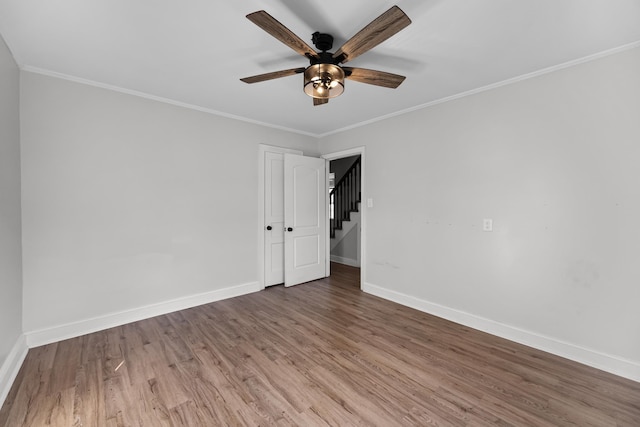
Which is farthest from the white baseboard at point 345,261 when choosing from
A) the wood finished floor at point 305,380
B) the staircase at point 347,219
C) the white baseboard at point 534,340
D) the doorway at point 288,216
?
the wood finished floor at point 305,380

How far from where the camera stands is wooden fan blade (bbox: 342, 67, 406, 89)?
76.5 inches

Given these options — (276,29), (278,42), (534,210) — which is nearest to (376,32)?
(276,29)

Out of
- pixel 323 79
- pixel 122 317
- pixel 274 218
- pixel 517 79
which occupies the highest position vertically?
pixel 517 79

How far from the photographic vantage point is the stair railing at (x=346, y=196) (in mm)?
5918

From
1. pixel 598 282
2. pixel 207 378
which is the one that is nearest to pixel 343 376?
pixel 207 378

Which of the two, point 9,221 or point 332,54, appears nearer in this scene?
point 332,54

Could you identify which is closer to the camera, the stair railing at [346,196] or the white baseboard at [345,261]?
the white baseboard at [345,261]

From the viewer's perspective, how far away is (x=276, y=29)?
147cm

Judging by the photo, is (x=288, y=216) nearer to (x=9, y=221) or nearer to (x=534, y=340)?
(x=9, y=221)

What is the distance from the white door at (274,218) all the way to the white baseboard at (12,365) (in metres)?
2.46

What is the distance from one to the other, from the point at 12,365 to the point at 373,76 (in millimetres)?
3503

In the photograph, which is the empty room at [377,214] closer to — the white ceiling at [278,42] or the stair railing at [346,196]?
the white ceiling at [278,42]

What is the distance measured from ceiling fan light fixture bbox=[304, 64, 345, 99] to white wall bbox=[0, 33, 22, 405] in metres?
2.23

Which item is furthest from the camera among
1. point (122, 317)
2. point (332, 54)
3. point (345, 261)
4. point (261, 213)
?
point (345, 261)
